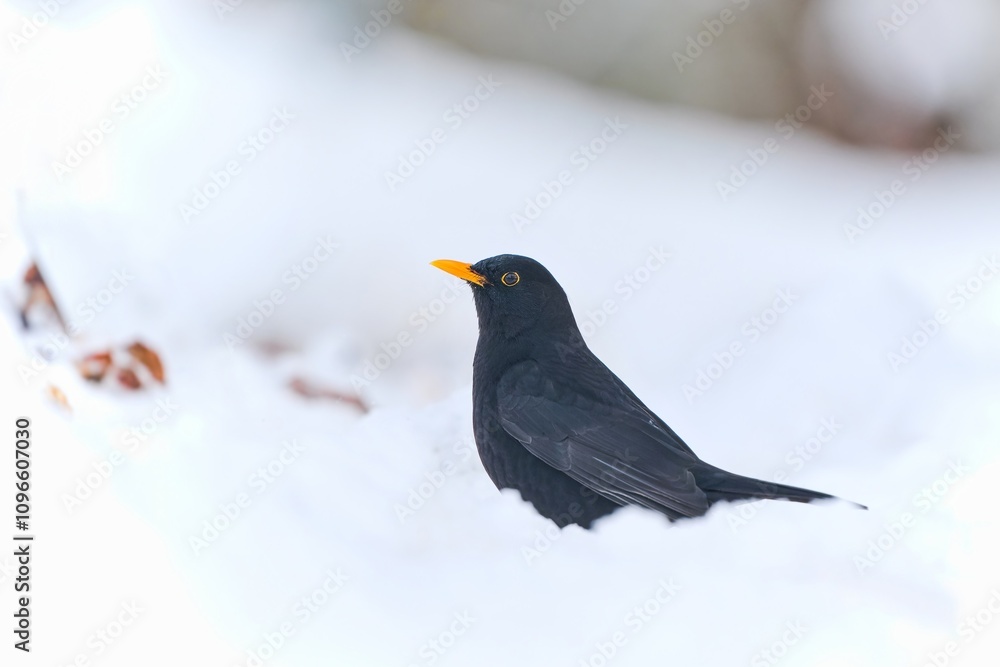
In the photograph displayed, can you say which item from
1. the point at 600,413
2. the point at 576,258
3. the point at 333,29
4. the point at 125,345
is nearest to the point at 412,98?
the point at 333,29

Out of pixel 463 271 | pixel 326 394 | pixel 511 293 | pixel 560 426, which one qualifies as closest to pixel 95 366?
pixel 326 394

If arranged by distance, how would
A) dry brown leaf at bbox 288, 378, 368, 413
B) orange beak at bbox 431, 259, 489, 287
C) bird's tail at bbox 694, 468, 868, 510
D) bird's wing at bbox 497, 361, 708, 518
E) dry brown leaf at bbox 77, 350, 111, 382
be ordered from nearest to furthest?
1. bird's tail at bbox 694, 468, 868, 510
2. bird's wing at bbox 497, 361, 708, 518
3. orange beak at bbox 431, 259, 489, 287
4. dry brown leaf at bbox 77, 350, 111, 382
5. dry brown leaf at bbox 288, 378, 368, 413

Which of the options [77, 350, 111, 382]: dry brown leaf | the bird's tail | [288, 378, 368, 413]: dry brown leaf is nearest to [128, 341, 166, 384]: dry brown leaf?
[77, 350, 111, 382]: dry brown leaf

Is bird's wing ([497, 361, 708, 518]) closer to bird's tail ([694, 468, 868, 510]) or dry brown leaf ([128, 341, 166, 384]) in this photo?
bird's tail ([694, 468, 868, 510])

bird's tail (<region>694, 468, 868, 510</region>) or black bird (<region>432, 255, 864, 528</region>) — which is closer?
bird's tail (<region>694, 468, 868, 510</region>)

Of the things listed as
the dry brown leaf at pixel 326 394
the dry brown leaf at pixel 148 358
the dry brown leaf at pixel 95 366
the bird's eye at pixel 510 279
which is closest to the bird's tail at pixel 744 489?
the bird's eye at pixel 510 279

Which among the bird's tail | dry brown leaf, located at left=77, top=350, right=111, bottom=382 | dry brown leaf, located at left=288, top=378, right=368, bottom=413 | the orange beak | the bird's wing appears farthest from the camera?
dry brown leaf, located at left=288, top=378, right=368, bottom=413
